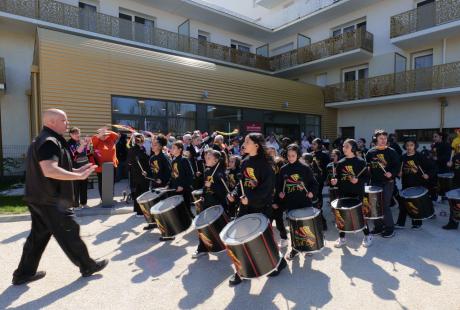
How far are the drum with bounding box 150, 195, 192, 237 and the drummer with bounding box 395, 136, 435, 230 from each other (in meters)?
4.07

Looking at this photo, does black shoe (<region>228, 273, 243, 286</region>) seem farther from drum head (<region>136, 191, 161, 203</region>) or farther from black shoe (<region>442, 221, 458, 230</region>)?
black shoe (<region>442, 221, 458, 230</region>)

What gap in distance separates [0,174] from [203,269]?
1232 centimetres

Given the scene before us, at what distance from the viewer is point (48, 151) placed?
10.9 feet

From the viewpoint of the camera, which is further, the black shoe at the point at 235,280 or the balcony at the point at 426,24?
the balcony at the point at 426,24

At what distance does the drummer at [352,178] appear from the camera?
488cm

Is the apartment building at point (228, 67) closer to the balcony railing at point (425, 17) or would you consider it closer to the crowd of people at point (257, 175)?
the balcony railing at point (425, 17)

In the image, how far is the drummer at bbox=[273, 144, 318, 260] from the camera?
14.6 feet

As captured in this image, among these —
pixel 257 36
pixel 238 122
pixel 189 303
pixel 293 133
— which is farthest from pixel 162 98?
pixel 257 36

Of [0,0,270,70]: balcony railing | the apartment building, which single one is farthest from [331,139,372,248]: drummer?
[0,0,270,70]: balcony railing

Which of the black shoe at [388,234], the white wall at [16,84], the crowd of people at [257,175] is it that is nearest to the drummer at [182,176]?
the crowd of people at [257,175]

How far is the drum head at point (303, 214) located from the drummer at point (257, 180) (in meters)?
0.35

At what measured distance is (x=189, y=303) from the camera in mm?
3189

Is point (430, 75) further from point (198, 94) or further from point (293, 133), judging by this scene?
point (198, 94)

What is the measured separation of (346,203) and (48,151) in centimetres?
421
